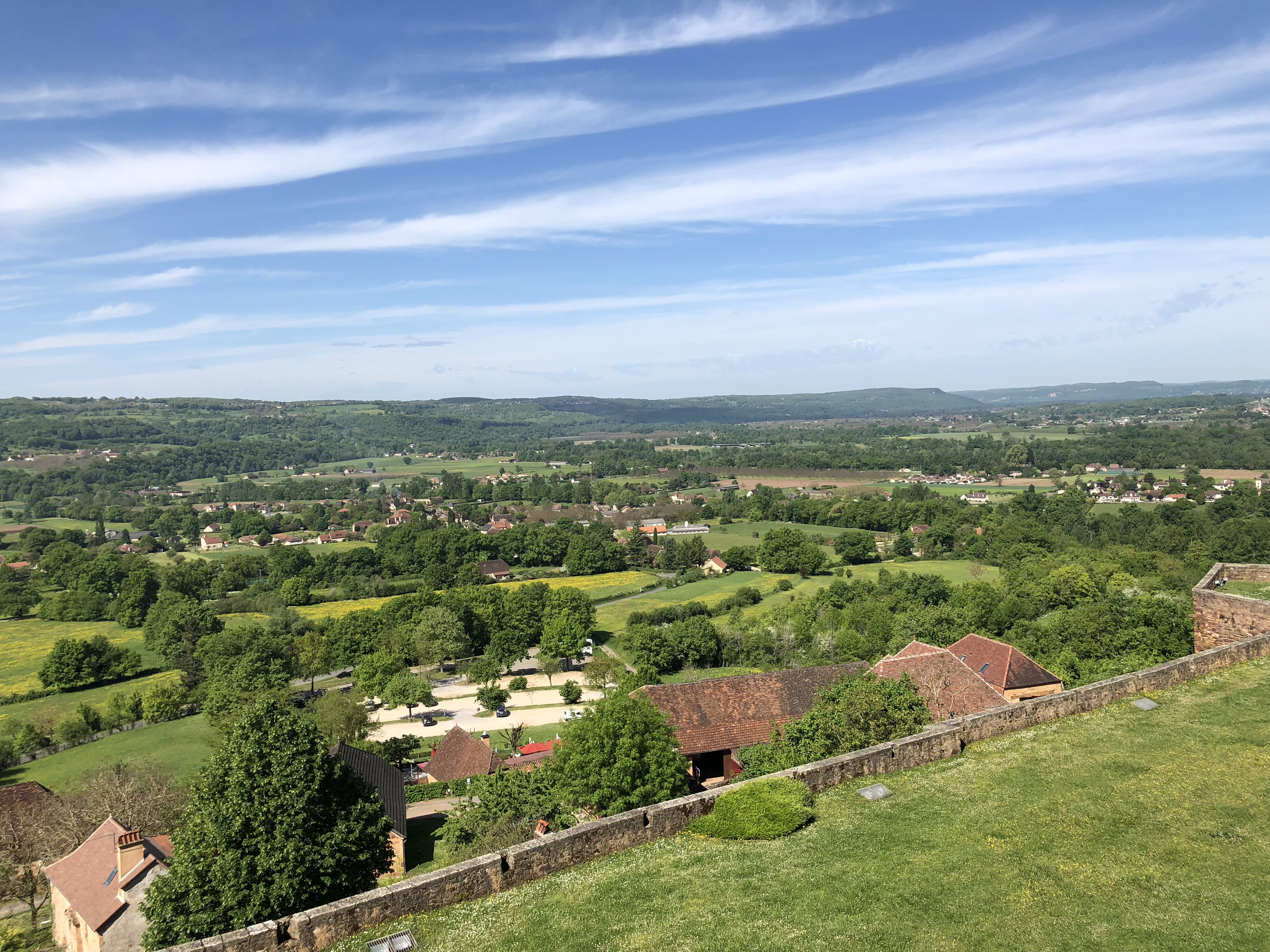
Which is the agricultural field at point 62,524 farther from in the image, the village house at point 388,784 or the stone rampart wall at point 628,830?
the stone rampart wall at point 628,830

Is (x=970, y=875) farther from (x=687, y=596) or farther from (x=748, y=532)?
(x=748, y=532)

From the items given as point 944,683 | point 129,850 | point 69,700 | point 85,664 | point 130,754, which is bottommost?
point 69,700

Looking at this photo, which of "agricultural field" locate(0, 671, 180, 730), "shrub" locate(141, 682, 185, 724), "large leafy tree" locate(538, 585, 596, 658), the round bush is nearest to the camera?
the round bush

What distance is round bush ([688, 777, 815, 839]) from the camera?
471 inches

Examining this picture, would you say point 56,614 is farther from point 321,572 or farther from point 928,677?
point 928,677

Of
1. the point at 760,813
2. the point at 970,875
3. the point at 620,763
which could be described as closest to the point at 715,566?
the point at 620,763

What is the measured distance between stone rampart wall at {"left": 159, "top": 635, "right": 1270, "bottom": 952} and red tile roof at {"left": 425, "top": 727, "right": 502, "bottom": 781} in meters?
26.4

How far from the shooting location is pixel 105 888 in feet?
70.0

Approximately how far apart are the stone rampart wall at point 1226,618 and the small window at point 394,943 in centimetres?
1809

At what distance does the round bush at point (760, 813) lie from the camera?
1196 centimetres

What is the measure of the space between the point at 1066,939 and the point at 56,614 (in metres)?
96.8

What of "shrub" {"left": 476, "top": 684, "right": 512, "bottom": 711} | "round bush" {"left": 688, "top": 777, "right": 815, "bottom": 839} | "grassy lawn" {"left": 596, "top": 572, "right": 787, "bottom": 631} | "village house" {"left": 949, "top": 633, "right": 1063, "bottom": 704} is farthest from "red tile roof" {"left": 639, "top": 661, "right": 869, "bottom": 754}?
"grassy lawn" {"left": 596, "top": 572, "right": 787, "bottom": 631}

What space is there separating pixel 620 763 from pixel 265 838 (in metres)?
8.90

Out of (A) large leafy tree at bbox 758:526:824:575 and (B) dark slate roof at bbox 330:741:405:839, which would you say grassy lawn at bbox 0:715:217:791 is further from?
(A) large leafy tree at bbox 758:526:824:575
